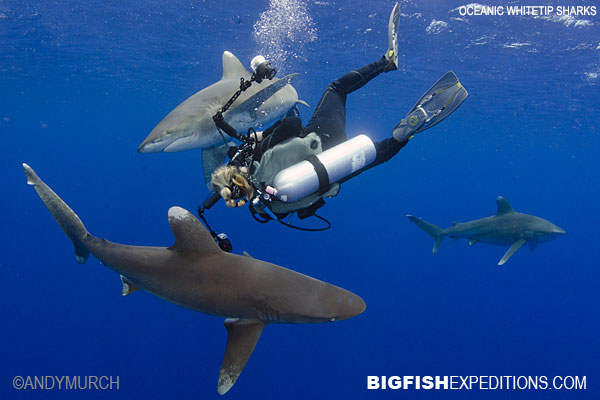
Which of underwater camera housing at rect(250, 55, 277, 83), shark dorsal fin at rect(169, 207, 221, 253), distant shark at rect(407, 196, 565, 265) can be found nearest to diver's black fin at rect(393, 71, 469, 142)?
underwater camera housing at rect(250, 55, 277, 83)

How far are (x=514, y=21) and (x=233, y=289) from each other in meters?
17.1

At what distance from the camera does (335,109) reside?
217 inches

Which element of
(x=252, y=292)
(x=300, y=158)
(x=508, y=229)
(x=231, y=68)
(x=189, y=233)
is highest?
(x=231, y=68)

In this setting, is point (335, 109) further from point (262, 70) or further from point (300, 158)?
point (300, 158)

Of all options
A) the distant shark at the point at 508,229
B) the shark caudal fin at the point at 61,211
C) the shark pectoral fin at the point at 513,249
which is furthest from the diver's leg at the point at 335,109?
the shark pectoral fin at the point at 513,249

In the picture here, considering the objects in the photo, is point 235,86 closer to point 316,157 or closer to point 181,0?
point 316,157

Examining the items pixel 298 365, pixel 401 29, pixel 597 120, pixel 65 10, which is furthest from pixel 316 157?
pixel 597 120

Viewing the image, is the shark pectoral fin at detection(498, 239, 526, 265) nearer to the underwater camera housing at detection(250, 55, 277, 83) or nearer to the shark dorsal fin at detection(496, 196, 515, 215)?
the shark dorsal fin at detection(496, 196, 515, 215)

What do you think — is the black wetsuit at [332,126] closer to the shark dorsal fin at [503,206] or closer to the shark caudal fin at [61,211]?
the shark caudal fin at [61,211]

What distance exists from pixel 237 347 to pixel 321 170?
2326 millimetres

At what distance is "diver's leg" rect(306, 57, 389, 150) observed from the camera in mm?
5051

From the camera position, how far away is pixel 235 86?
18.5 ft

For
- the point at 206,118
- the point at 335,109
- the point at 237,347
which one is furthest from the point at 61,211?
the point at 335,109

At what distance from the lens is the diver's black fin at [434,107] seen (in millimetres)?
5105
